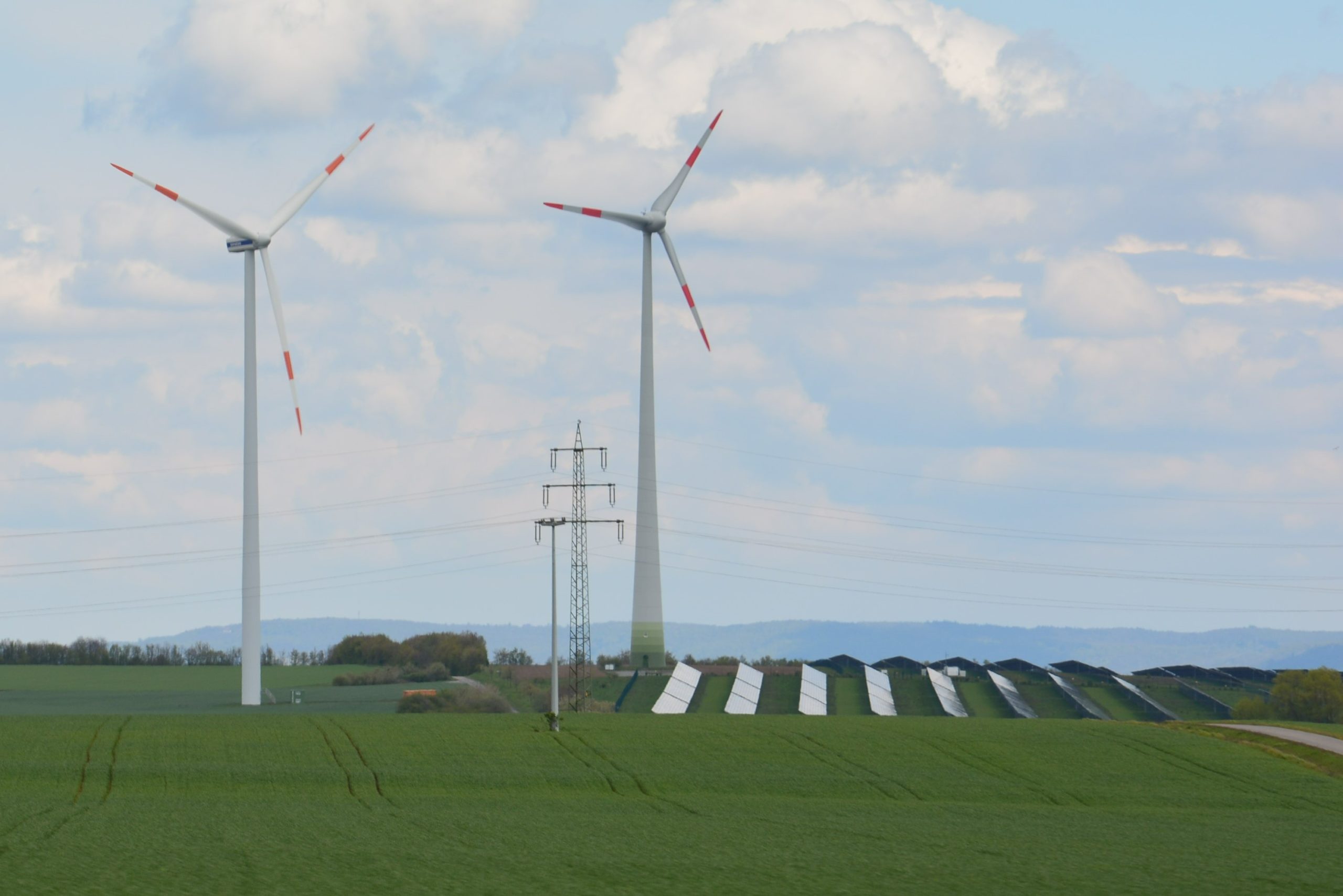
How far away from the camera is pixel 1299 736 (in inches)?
2953

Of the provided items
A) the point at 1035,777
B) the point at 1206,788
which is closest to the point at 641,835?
the point at 1035,777

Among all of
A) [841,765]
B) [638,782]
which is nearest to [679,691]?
[841,765]

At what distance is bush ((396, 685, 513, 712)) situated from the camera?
3812 inches

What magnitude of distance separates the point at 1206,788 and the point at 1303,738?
16.5 m

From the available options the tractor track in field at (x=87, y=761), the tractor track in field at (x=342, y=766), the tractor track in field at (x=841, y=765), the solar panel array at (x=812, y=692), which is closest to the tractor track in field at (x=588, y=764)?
the tractor track in field at (x=342, y=766)

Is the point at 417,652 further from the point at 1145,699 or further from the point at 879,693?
the point at 1145,699

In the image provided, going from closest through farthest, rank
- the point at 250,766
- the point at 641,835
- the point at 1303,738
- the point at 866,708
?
1. the point at 641,835
2. the point at 250,766
3. the point at 1303,738
4. the point at 866,708

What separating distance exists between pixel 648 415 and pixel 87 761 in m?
65.9

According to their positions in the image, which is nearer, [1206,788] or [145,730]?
[1206,788]

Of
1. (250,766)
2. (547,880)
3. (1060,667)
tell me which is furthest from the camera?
(1060,667)

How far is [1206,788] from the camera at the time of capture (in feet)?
198

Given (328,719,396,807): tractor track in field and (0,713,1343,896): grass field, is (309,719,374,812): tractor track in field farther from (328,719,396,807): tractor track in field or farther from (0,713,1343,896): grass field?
(328,719,396,807): tractor track in field

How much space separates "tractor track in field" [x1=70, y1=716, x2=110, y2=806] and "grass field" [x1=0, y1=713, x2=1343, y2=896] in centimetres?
28

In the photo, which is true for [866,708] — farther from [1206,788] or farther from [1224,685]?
[1206,788]
